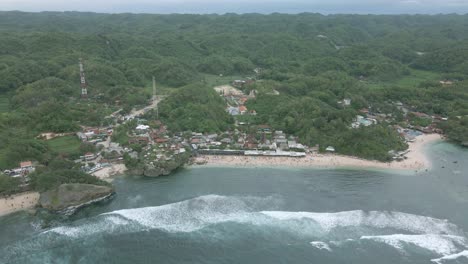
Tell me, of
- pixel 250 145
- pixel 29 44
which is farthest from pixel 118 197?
pixel 29 44

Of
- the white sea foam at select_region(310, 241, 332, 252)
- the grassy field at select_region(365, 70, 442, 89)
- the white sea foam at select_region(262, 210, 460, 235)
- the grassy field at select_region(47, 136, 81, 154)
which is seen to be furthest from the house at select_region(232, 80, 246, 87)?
the white sea foam at select_region(310, 241, 332, 252)

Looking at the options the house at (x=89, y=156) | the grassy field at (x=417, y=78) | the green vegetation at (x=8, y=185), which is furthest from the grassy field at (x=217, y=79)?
the green vegetation at (x=8, y=185)

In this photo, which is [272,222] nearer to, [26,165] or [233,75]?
[26,165]

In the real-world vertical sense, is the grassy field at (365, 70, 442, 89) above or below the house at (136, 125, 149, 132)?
above

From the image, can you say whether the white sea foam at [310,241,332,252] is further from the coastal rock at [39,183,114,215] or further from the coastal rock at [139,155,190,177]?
the coastal rock at [39,183,114,215]

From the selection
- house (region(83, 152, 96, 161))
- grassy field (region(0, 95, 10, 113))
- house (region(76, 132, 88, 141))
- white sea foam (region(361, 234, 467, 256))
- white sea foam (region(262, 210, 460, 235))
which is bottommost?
white sea foam (region(361, 234, 467, 256))

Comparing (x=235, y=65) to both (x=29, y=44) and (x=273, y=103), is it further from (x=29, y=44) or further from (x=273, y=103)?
(x=29, y=44)
